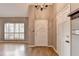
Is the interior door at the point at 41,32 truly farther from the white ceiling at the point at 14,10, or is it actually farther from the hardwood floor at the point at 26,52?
the white ceiling at the point at 14,10

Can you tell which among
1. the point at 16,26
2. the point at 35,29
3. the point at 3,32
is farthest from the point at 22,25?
the point at 35,29

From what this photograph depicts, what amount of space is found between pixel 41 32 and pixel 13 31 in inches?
121

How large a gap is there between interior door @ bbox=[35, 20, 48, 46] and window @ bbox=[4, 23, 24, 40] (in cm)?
243

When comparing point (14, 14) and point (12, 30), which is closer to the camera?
point (14, 14)

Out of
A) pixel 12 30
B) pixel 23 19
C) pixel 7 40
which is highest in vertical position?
pixel 23 19

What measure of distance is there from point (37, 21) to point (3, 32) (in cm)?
328

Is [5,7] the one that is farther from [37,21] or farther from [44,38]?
[44,38]

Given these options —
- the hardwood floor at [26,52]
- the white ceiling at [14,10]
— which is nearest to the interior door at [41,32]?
the hardwood floor at [26,52]

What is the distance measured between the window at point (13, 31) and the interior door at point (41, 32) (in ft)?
7.96

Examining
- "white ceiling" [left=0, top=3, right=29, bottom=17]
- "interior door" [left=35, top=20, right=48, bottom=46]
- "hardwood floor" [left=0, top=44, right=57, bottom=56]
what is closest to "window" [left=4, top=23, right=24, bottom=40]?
"white ceiling" [left=0, top=3, right=29, bottom=17]

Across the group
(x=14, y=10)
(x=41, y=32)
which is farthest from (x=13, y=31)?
(x=41, y=32)

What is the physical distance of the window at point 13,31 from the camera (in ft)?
33.6

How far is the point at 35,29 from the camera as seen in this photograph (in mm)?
8023

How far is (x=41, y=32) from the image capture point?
798cm
